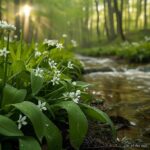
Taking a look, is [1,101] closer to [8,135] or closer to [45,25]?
[8,135]

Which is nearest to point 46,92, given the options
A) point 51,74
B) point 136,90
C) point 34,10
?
point 51,74

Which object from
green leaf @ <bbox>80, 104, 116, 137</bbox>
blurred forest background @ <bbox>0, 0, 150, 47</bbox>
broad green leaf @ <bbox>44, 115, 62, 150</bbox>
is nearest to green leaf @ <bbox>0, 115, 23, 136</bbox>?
broad green leaf @ <bbox>44, 115, 62, 150</bbox>

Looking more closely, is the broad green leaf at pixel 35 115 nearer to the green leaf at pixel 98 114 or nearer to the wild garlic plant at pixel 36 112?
the wild garlic plant at pixel 36 112

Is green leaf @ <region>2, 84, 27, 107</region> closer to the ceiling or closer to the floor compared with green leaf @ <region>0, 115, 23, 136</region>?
closer to the ceiling

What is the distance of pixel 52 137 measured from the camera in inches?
83.4

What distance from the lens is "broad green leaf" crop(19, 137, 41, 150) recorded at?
189 cm

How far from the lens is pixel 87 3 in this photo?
40.1 m

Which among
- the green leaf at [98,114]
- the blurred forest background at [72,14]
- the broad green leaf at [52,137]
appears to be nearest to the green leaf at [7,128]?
the broad green leaf at [52,137]

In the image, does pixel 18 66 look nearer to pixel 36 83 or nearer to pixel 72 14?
pixel 36 83

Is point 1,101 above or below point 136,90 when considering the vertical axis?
above

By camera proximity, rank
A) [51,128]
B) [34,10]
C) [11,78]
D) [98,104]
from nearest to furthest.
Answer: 1. [51,128]
2. [11,78]
3. [98,104]
4. [34,10]

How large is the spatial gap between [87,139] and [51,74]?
630mm

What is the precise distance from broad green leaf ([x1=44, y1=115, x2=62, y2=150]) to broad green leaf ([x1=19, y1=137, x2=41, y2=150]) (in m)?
0.16

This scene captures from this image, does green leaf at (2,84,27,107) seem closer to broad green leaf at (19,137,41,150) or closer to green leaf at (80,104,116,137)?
broad green leaf at (19,137,41,150)
